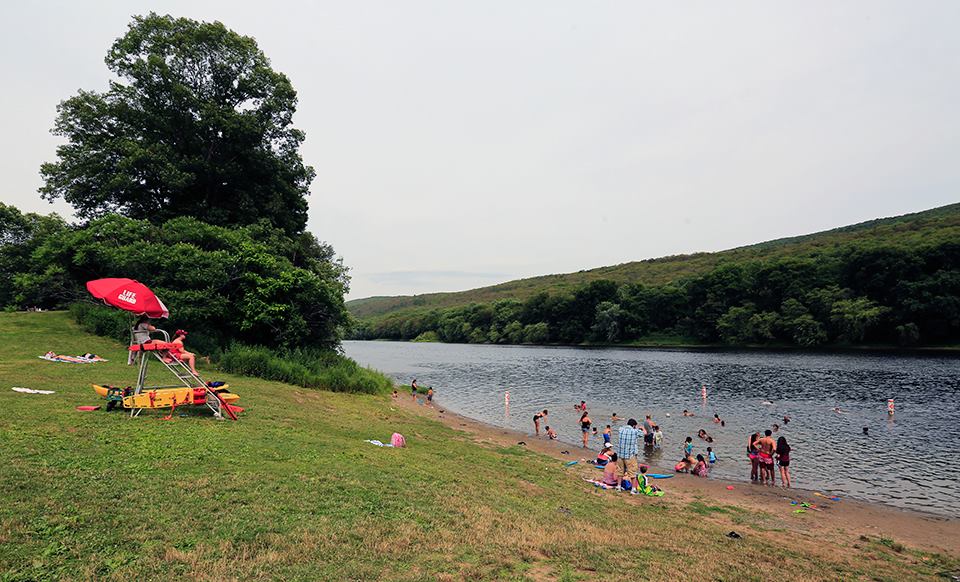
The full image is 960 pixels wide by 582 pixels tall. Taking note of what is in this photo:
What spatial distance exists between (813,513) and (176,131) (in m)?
44.7

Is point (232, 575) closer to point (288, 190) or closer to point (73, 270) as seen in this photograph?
point (73, 270)

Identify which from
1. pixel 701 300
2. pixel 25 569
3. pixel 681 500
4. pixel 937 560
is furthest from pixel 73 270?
pixel 701 300

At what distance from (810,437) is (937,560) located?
19.1m

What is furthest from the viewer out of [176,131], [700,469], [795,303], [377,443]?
[795,303]

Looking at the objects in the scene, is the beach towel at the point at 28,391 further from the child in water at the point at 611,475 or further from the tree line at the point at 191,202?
the child in water at the point at 611,475

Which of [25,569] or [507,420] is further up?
[25,569]

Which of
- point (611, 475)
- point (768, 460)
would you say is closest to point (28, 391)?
point (611, 475)

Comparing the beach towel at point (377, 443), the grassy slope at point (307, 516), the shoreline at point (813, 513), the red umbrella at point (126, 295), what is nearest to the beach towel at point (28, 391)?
the grassy slope at point (307, 516)

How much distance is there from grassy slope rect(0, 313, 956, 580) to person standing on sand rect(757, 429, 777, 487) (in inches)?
220

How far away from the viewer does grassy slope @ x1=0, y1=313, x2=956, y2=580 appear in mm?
7086

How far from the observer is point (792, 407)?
125 feet

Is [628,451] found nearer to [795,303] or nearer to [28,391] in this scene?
[28,391]

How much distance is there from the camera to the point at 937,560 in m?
11.7

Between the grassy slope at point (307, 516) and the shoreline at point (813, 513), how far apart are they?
832mm
